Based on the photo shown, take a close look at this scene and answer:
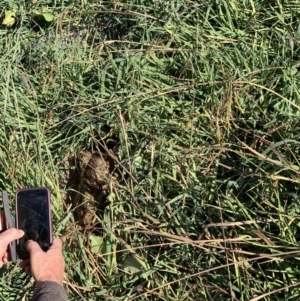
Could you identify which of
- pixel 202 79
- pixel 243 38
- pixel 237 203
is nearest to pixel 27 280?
pixel 237 203

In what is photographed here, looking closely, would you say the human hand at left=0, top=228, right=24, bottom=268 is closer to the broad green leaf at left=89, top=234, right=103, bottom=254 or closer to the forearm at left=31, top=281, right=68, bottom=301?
the forearm at left=31, top=281, right=68, bottom=301

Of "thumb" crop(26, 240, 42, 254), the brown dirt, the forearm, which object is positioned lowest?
the brown dirt

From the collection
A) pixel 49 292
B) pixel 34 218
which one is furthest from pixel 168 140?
pixel 49 292

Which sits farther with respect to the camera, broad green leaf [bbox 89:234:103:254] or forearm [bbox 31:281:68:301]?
broad green leaf [bbox 89:234:103:254]

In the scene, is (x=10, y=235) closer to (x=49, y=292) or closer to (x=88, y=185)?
(x=49, y=292)

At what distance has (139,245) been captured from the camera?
2441 millimetres

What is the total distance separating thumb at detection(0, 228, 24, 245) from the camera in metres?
1.91

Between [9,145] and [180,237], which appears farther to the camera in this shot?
[9,145]

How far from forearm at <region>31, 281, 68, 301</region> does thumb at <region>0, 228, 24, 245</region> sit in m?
0.19

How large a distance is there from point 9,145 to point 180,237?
3.07ft

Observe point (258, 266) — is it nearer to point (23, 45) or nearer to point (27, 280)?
point (27, 280)

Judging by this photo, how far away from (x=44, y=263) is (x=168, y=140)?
891 millimetres

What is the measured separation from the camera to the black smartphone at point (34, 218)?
78.5 inches

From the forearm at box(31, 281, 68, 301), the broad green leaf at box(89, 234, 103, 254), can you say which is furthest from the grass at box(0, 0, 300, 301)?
the forearm at box(31, 281, 68, 301)
